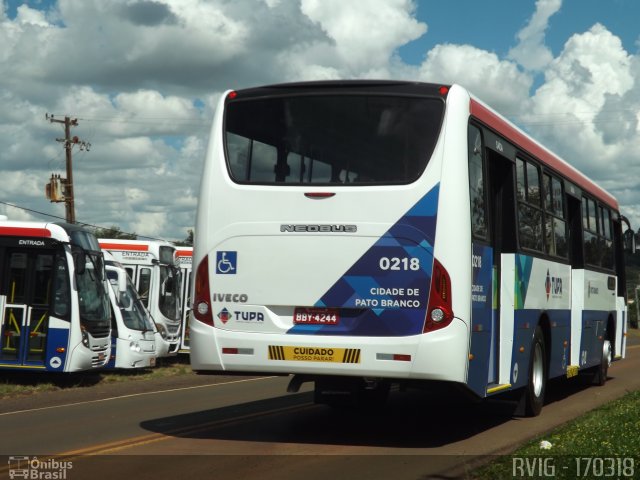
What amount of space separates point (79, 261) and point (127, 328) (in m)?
3.44

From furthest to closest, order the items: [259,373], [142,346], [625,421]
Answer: [142,346]
[625,421]
[259,373]

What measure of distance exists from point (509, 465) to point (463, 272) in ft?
6.62

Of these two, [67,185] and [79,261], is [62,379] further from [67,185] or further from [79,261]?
[67,185]

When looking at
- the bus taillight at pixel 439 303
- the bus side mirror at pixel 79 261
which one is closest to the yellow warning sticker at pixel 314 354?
the bus taillight at pixel 439 303

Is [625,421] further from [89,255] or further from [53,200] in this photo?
[53,200]

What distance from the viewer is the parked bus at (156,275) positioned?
26.4 meters

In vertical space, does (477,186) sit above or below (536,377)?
above

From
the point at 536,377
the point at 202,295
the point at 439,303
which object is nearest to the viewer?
the point at 439,303

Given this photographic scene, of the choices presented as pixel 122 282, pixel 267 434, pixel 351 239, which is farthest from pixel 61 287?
pixel 351 239

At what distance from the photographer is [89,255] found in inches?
803

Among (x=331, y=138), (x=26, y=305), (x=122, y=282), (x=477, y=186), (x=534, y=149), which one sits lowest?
(x=26, y=305)

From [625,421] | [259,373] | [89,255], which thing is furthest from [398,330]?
[89,255]

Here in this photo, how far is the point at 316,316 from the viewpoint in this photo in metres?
10.2

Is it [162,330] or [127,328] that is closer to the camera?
[127,328]
